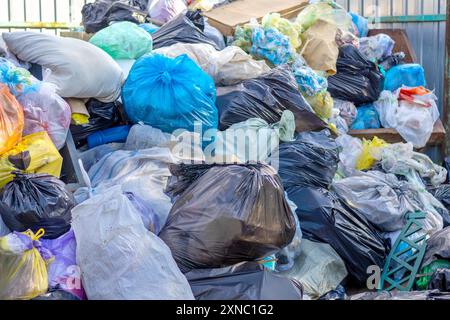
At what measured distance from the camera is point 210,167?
433cm

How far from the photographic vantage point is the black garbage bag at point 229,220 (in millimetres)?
3945

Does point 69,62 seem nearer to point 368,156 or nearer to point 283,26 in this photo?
point 368,156

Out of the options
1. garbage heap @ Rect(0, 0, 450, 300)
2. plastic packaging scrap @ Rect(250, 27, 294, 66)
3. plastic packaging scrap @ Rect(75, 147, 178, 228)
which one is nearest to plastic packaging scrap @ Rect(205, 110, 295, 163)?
garbage heap @ Rect(0, 0, 450, 300)

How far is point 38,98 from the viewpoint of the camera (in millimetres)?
4801

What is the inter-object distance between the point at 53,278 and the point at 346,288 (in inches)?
72.2

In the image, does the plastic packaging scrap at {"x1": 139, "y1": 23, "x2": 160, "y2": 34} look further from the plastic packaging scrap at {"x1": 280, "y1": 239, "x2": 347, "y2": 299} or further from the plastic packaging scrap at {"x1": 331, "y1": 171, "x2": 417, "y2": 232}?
the plastic packaging scrap at {"x1": 280, "y1": 239, "x2": 347, "y2": 299}

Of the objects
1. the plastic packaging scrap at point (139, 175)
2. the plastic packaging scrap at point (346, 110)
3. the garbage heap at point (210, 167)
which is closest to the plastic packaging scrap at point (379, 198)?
the garbage heap at point (210, 167)

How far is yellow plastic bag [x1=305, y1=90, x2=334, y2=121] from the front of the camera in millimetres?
6137

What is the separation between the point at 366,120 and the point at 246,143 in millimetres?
2037

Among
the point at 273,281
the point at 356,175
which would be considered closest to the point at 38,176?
the point at 273,281

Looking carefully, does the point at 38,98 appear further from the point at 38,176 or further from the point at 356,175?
the point at 356,175

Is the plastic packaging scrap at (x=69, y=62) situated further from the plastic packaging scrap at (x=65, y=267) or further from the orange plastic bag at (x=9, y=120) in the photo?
the plastic packaging scrap at (x=65, y=267)

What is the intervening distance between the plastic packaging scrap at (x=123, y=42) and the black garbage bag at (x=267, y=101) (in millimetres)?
597
